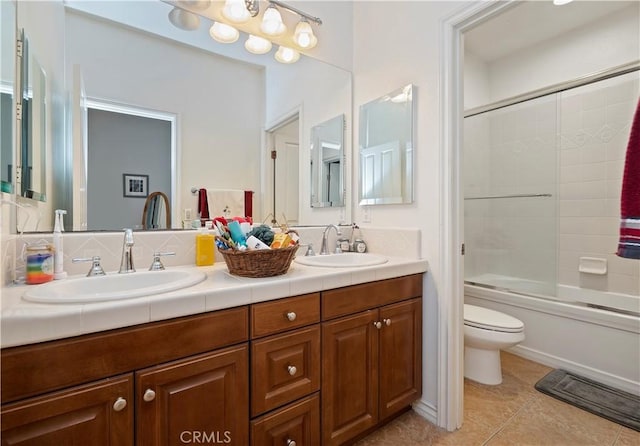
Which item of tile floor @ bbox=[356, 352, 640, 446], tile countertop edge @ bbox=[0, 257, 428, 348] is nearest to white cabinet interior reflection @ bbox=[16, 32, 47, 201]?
tile countertop edge @ bbox=[0, 257, 428, 348]

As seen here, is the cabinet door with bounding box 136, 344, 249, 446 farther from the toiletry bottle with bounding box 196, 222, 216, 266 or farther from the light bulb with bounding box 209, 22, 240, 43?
the light bulb with bounding box 209, 22, 240, 43

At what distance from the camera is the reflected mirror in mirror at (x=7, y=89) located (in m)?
0.84

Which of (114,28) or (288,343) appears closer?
(288,343)

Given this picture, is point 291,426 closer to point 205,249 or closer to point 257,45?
point 205,249

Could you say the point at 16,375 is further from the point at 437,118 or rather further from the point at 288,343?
the point at 437,118

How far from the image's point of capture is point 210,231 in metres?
1.44

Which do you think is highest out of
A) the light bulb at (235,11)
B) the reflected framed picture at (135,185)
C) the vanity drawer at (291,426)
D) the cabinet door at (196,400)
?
the light bulb at (235,11)

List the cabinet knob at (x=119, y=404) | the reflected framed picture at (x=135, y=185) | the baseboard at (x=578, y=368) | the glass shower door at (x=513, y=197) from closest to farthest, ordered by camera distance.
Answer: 1. the cabinet knob at (x=119, y=404)
2. the reflected framed picture at (x=135, y=185)
3. the baseboard at (x=578, y=368)
4. the glass shower door at (x=513, y=197)

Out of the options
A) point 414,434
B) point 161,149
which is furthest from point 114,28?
point 414,434

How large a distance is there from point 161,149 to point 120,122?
7.4 inches

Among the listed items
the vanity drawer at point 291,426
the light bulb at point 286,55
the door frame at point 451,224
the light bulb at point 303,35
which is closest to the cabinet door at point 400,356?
A: the door frame at point 451,224

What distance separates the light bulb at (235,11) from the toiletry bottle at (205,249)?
1152 mm

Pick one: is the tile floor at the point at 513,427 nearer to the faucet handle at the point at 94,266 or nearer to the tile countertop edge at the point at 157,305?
the tile countertop edge at the point at 157,305

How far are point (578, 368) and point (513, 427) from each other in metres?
0.88
